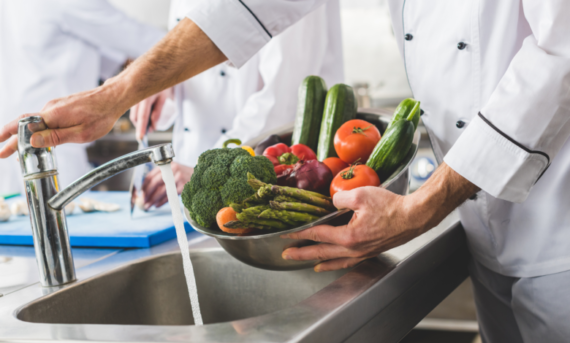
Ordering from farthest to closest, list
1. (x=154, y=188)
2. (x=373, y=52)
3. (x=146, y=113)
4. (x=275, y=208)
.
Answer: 1. (x=373, y=52)
2. (x=146, y=113)
3. (x=154, y=188)
4. (x=275, y=208)

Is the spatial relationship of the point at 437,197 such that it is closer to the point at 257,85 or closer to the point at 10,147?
the point at 10,147

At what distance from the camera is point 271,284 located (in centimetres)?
91

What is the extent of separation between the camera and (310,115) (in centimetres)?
102

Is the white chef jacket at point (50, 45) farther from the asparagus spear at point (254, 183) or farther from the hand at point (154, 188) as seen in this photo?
the asparagus spear at point (254, 183)

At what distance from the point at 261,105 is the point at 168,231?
62 cm

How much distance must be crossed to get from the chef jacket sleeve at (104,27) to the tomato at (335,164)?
177 cm

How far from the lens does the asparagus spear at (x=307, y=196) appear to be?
69 cm

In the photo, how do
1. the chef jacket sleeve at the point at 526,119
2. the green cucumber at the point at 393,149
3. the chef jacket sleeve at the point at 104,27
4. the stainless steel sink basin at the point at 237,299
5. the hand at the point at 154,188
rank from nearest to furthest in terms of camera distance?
the stainless steel sink basin at the point at 237,299 < the chef jacket sleeve at the point at 526,119 < the green cucumber at the point at 393,149 < the hand at the point at 154,188 < the chef jacket sleeve at the point at 104,27

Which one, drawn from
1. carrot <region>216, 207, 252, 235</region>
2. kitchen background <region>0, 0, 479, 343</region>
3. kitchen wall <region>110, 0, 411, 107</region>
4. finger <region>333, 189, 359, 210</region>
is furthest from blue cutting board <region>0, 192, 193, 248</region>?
kitchen wall <region>110, 0, 411, 107</region>

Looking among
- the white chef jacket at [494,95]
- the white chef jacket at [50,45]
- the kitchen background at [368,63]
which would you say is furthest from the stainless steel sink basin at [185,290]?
the kitchen background at [368,63]

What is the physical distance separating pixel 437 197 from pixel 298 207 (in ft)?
0.68

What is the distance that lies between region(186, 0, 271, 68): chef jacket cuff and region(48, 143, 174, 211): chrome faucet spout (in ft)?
1.25

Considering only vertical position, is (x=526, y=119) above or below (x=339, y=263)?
above

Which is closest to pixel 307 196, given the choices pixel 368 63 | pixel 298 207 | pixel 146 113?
pixel 298 207
